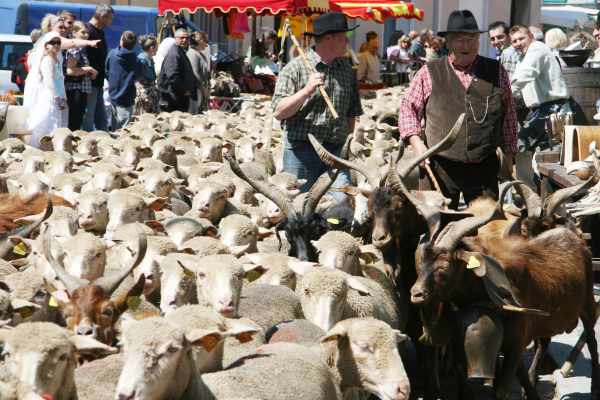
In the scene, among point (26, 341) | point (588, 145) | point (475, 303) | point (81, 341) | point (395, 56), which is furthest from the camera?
point (395, 56)

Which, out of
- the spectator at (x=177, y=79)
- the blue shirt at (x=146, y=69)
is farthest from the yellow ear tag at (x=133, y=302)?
the blue shirt at (x=146, y=69)

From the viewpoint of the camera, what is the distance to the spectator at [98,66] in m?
13.9

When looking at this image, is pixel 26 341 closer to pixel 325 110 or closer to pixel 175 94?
pixel 325 110

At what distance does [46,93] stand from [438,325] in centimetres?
746

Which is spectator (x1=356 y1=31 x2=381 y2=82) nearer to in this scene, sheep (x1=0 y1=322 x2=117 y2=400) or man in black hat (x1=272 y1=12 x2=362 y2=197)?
man in black hat (x1=272 y1=12 x2=362 y2=197)

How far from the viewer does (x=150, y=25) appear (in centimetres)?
2758

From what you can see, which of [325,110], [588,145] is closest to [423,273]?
[325,110]

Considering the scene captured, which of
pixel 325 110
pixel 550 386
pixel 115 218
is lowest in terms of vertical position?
pixel 550 386

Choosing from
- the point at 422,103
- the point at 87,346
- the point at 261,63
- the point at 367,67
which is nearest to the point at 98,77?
the point at 422,103

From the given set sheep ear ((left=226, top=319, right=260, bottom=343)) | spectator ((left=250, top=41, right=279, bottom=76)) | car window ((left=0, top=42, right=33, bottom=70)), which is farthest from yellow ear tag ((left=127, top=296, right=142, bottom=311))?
spectator ((left=250, top=41, right=279, bottom=76))

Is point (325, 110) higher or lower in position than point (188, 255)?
higher

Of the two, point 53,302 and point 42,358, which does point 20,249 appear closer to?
point 53,302

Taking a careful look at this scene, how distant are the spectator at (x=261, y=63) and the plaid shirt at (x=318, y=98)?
19.2 m

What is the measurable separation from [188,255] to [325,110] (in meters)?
1.93
